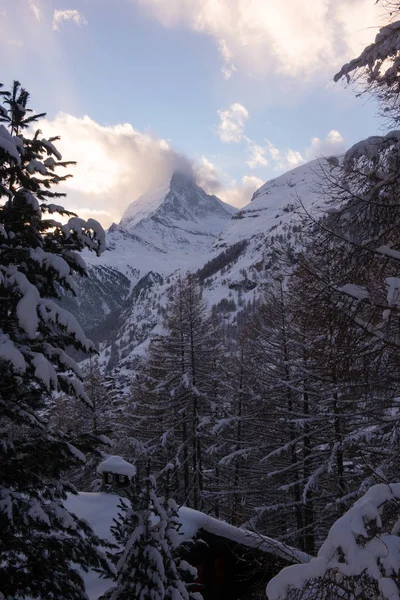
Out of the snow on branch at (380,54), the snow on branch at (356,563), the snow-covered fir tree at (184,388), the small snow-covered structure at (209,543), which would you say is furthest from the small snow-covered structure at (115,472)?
the snow on branch at (380,54)

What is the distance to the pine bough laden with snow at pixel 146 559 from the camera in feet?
18.1

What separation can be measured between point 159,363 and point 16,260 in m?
14.8

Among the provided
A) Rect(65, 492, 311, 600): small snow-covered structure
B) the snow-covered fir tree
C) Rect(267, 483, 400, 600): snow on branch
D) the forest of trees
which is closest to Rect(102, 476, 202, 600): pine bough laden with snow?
the forest of trees

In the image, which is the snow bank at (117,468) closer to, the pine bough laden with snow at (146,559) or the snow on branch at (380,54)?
the pine bough laden with snow at (146,559)

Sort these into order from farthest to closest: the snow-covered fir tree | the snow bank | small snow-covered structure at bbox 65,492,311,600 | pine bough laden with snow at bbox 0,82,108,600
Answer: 1. the snow-covered fir tree
2. the snow bank
3. small snow-covered structure at bbox 65,492,311,600
4. pine bough laden with snow at bbox 0,82,108,600

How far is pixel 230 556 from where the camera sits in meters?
10.3

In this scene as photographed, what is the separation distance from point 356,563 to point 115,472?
9.72 m

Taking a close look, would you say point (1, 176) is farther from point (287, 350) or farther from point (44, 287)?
point (287, 350)

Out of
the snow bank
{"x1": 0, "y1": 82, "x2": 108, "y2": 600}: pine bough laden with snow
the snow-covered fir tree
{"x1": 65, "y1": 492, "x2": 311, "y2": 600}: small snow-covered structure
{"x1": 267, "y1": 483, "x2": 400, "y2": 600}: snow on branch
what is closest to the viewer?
{"x1": 267, "y1": 483, "x2": 400, "y2": 600}: snow on branch

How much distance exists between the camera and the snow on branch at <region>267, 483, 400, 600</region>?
251 cm

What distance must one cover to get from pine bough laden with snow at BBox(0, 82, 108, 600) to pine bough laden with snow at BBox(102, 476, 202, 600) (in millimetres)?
409

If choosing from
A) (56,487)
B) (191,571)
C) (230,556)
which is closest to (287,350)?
(230,556)

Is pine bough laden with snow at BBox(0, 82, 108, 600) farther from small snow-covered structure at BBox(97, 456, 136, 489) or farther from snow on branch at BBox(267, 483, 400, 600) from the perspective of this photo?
small snow-covered structure at BBox(97, 456, 136, 489)

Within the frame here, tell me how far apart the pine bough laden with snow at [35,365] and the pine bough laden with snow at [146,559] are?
0.41 m
